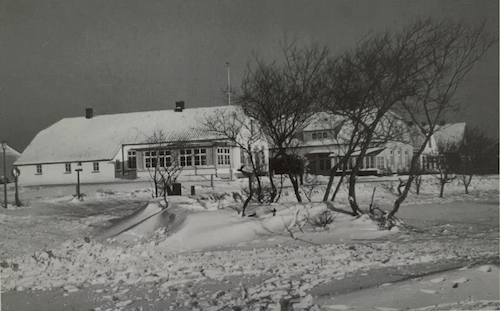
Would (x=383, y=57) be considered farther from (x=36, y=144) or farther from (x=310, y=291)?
(x=36, y=144)

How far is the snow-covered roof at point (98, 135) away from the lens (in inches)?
1059

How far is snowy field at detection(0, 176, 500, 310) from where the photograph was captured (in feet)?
15.8

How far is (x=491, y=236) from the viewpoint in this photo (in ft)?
25.4

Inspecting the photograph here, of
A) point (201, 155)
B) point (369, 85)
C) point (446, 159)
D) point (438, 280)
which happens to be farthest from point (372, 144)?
point (201, 155)

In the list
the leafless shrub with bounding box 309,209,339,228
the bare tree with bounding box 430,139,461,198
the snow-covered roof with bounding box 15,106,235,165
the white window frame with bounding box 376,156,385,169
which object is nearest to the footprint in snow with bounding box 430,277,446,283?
the leafless shrub with bounding box 309,209,339,228

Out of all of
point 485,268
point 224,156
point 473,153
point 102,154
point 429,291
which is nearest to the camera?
point 429,291

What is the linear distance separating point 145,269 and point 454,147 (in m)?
14.3

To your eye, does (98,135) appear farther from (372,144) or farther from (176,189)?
(372,144)

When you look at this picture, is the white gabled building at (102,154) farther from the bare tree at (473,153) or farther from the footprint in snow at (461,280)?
the footprint in snow at (461,280)

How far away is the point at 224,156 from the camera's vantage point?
30141 mm

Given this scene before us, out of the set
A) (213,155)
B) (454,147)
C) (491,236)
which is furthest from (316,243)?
(213,155)

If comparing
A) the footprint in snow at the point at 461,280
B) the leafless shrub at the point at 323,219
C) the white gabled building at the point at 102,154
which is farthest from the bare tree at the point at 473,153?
the white gabled building at the point at 102,154

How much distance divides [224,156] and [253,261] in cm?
2352

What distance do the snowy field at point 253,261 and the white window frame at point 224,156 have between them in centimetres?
1810
